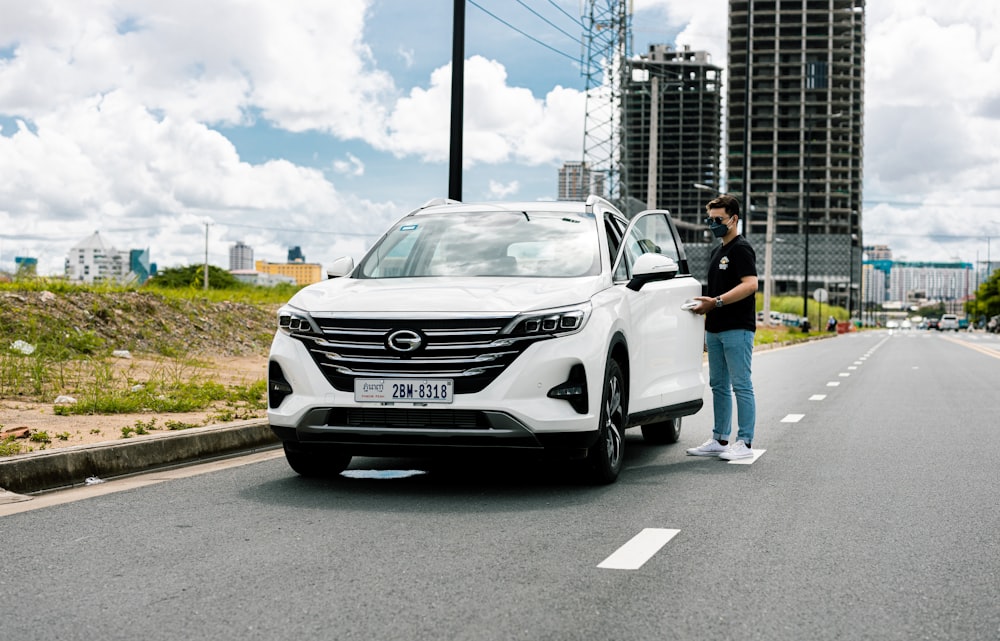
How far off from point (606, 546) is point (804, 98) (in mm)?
179590

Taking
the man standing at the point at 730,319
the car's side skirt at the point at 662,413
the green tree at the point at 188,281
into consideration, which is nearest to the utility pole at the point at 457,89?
the man standing at the point at 730,319

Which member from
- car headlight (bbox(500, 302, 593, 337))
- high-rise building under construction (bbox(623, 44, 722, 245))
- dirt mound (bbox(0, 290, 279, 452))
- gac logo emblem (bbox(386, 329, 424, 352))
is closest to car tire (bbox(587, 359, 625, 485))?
car headlight (bbox(500, 302, 593, 337))

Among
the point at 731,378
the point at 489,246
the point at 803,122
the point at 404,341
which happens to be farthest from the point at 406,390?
the point at 803,122

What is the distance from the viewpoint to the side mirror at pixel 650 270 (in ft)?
26.2

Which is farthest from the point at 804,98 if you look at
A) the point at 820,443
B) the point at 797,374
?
the point at 820,443

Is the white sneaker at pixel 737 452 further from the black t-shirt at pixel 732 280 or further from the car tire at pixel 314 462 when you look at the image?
the car tire at pixel 314 462

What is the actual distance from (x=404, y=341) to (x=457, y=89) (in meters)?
9.31

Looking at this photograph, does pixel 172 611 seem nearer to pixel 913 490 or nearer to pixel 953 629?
pixel 953 629

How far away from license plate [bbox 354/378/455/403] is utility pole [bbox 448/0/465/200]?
363 inches

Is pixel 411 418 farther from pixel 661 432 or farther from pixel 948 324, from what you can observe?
pixel 948 324

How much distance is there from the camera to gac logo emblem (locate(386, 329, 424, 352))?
6.84 m

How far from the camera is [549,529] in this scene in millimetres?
6164

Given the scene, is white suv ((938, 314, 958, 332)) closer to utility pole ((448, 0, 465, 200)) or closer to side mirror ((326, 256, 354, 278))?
utility pole ((448, 0, 465, 200))

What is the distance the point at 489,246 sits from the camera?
27.1 ft
